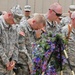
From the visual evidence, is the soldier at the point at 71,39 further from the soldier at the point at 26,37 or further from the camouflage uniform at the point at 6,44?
the camouflage uniform at the point at 6,44

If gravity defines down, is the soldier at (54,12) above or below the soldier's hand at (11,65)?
above

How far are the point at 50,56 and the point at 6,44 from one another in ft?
2.79

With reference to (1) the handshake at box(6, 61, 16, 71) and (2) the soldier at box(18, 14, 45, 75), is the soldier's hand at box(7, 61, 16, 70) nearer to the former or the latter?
(1) the handshake at box(6, 61, 16, 71)

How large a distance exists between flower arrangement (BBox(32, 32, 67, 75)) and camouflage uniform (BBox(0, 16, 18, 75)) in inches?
A: 20.5

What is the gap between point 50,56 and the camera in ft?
21.4

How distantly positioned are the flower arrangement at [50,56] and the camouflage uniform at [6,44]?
52 cm

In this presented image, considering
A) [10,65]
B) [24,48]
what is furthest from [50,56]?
[24,48]

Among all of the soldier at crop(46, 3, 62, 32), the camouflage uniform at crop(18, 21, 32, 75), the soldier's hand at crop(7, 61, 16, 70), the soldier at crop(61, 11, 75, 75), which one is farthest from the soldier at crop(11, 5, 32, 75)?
the soldier at crop(61, 11, 75, 75)

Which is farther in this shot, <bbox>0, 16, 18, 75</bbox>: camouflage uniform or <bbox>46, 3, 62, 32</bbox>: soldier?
<bbox>46, 3, 62, 32</bbox>: soldier

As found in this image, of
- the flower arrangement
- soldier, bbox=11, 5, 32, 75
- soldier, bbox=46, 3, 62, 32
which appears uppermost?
soldier, bbox=46, 3, 62, 32

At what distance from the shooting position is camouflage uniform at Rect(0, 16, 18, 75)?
693cm

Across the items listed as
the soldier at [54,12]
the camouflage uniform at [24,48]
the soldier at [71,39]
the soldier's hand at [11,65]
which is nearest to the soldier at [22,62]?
the camouflage uniform at [24,48]

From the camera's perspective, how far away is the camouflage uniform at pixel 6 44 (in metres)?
6.93

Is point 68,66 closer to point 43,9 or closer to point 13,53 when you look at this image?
point 13,53
